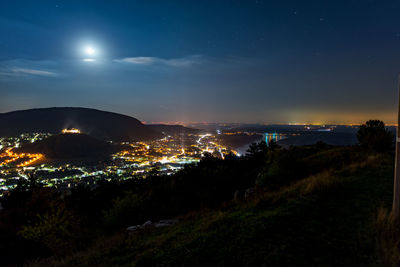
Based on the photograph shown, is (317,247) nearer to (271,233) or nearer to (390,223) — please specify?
(271,233)

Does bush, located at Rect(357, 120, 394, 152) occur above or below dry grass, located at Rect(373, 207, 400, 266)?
above

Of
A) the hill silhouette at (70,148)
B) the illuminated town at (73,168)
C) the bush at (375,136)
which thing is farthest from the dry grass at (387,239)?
the hill silhouette at (70,148)

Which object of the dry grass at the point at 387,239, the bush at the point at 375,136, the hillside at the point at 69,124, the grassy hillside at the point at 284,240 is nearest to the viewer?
the dry grass at the point at 387,239

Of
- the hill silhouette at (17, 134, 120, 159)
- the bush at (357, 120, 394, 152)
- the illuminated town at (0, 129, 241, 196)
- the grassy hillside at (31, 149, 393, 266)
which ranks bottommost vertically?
the illuminated town at (0, 129, 241, 196)

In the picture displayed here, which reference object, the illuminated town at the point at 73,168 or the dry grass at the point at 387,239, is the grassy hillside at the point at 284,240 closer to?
the dry grass at the point at 387,239

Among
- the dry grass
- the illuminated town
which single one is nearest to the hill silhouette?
the illuminated town

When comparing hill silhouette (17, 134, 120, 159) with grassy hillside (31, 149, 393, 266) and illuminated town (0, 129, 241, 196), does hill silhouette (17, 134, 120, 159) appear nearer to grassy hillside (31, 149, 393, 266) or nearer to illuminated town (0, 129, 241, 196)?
illuminated town (0, 129, 241, 196)
